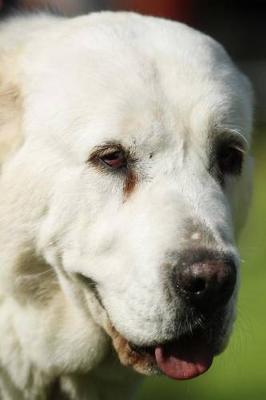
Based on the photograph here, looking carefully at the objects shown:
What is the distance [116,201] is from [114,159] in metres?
0.13

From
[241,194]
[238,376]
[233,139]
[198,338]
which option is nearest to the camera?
[198,338]

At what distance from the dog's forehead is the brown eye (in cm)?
5

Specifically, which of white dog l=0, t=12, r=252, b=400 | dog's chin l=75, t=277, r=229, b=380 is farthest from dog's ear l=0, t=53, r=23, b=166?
dog's chin l=75, t=277, r=229, b=380

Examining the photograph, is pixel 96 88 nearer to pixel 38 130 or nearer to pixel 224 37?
pixel 38 130

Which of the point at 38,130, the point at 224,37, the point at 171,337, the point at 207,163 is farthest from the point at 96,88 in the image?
the point at 224,37

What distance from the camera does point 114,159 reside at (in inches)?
120

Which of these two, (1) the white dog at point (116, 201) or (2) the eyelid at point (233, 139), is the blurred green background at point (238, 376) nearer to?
(2) the eyelid at point (233, 139)

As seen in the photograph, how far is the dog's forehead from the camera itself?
3039mm

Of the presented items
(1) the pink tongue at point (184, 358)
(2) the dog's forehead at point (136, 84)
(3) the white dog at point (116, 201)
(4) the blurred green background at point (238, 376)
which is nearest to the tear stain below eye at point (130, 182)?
(3) the white dog at point (116, 201)

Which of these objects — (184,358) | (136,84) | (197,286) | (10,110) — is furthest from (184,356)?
(10,110)

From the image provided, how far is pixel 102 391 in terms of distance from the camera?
11.4 ft

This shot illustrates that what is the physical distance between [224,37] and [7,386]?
7.46 m

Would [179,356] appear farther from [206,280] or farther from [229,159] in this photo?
[229,159]

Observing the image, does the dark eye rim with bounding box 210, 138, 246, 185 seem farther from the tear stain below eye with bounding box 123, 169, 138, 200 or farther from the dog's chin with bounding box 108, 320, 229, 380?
the dog's chin with bounding box 108, 320, 229, 380
